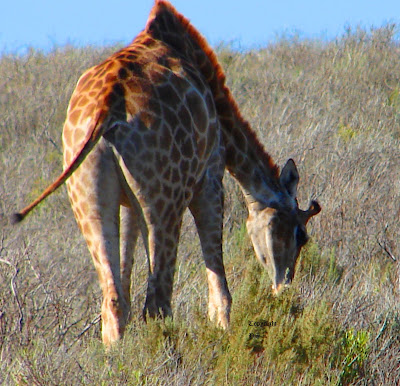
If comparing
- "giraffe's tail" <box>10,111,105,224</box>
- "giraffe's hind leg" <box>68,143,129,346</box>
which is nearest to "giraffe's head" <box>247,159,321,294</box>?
"giraffe's hind leg" <box>68,143,129,346</box>

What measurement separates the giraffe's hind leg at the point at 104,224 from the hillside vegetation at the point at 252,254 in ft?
0.55

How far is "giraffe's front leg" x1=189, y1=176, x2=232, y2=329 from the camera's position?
5.55 metres

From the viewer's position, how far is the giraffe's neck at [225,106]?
19.6 feet

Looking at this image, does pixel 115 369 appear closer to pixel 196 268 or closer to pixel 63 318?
pixel 63 318

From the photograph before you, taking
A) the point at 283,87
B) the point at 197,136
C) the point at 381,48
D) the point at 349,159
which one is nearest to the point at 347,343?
the point at 197,136

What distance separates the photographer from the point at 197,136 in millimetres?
5219

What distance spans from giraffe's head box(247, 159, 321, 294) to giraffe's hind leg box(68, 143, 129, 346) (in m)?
1.78

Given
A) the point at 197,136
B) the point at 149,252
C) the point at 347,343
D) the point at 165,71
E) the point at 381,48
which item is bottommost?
the point at 347,343

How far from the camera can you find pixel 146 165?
4.61 meters

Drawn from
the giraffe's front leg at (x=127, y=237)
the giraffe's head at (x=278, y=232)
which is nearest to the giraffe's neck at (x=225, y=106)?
the giraffe's head at (x=278, y=232)

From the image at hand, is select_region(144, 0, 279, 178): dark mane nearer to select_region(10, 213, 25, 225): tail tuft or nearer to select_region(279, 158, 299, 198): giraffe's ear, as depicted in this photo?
select_region(279, 158, 299, 198): giraffe's ear

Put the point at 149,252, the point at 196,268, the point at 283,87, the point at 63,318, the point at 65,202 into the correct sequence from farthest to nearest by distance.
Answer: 1. the point at 283,87
2. the point at 65,202
3. the point at 196,268
4. the point at 63,318
5. the point at 149,252

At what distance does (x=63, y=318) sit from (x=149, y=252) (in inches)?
32.2

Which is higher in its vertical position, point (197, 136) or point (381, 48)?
point (381, 48)
